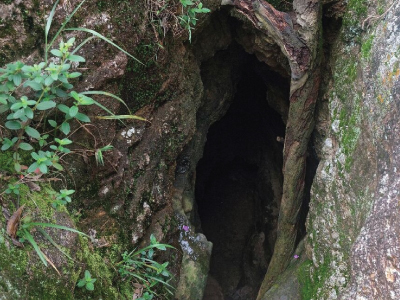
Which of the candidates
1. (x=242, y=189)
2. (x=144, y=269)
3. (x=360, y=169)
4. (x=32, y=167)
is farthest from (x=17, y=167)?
(x=242, y=189)

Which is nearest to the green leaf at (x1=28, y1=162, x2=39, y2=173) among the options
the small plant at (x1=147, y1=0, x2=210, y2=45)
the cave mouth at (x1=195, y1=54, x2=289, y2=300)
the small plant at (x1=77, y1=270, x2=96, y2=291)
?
the small plant at (x1=77, y1=270, x2=96, y2=291)

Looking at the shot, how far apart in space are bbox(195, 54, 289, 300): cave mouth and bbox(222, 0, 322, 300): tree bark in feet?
4.44

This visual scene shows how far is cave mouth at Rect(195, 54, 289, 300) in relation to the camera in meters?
4.36

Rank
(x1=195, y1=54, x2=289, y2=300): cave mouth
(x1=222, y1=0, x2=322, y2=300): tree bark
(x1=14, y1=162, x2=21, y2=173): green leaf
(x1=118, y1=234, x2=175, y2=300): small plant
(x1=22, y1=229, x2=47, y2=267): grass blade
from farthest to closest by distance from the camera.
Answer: (x1=195, y1=54, x2=289, y2=300): cave mouth → (x1=222, y1=0, x2=322, y2=300): tree bark → (x1=118, y1=234, x2=175, y2=300): small plant → (x1=14, y1=162, x2=21, y2=173): green leaf → (x1=22, y1=229, x2=47, y2=267): grass blade

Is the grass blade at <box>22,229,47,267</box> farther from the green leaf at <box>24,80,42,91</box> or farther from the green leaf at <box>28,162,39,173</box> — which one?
the green leaf at <box>24,80,42,91</box>

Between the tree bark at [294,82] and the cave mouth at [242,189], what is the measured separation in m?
1.35

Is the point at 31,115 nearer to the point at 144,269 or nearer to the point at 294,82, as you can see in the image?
the point at 144,269

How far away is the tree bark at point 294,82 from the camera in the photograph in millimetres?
2438

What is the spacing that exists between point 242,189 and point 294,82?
277 cm

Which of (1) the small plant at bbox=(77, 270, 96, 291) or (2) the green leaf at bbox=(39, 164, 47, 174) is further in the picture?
(1) the small plant at bbox=(77, 270, 96, 291)

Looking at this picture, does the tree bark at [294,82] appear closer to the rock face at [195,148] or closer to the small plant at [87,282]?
the rock face at [195,148]

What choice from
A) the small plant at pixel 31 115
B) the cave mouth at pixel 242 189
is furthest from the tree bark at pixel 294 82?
the cave mouth at pixel 242 189

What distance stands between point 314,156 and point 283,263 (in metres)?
0.77

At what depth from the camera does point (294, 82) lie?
2.52 m
